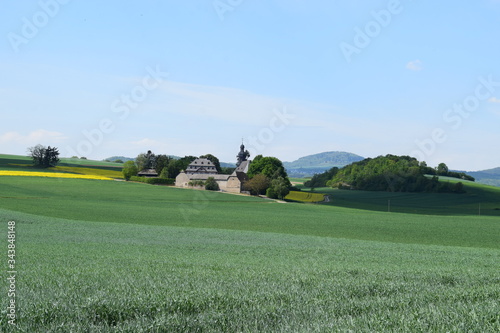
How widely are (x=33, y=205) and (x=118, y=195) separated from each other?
27.2 meters

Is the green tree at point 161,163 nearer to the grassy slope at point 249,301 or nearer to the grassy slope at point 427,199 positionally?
the grassy slope at point 427,199

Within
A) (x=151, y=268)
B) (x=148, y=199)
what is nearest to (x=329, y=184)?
(x=148, y=199)

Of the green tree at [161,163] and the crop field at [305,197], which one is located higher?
the green tree at [161,163]

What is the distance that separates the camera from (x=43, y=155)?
4894 inches

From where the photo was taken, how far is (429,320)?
20.1ft

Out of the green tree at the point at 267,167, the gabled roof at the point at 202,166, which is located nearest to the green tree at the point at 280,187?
the green tree at the point at 267,167

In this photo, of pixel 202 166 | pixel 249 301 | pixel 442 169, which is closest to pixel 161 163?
A: pixel 202 166

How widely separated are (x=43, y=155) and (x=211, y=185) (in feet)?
159

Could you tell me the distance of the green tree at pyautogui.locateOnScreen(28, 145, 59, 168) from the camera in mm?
123312

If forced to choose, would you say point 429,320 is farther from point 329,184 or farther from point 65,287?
point 329,184

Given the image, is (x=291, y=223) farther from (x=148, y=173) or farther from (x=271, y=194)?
(x=148, y=173)

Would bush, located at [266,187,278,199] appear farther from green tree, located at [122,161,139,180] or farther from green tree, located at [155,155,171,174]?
green tree, located at [122,161,139,180]

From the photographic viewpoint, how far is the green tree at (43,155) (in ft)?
405

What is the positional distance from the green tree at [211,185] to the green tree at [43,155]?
144ft
